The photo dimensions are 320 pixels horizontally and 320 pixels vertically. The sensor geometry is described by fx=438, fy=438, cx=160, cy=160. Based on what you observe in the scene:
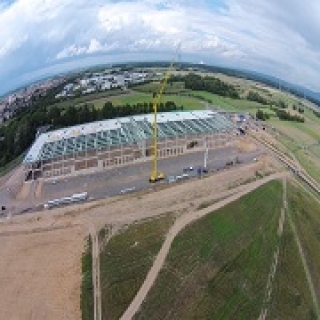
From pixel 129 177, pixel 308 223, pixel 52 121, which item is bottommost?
pixel 308 223

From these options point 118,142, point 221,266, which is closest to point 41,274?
point 221,266

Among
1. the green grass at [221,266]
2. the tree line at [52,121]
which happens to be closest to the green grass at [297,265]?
the green grass at [221,266]

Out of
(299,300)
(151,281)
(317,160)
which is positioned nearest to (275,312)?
(299,300)

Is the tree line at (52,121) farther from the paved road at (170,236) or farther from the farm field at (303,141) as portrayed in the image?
the paved road at (170,236)

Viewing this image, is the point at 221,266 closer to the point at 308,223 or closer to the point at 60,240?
the point at 308,223

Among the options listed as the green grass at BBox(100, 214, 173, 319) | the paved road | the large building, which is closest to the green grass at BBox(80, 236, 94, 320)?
Answer: the green grass at BBox(100, 214, 173, 319)

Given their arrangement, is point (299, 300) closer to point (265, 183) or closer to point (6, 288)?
point (265, 183)

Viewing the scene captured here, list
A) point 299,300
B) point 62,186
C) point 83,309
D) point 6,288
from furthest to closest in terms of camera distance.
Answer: point 62,186, point 299,300, point 6,288, point 83,309
